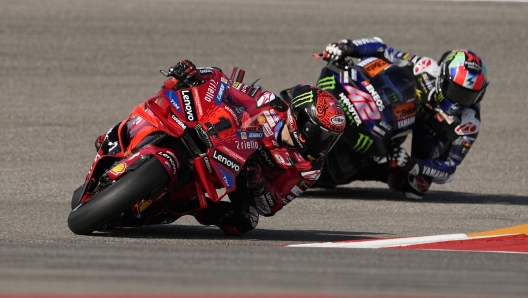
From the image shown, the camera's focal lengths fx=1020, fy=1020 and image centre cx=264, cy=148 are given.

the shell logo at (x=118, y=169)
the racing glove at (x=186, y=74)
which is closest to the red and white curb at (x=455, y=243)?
the shell logo at (x=118, y=169)

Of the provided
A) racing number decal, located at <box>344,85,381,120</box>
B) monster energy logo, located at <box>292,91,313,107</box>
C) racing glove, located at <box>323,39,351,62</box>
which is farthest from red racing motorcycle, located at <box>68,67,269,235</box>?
racing glove, located at <box>323,39,351,62</box>

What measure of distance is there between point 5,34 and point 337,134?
356 inches

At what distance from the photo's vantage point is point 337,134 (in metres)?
6.93

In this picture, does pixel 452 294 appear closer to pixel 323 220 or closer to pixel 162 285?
pixel 162 285

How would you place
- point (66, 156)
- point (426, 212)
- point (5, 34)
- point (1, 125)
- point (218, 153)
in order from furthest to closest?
point (5, 34) < point (1, 125) < point (66, 156) < point (426, 212) < point (218, 153)

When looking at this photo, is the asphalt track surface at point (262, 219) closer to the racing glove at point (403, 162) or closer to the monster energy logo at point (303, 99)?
the racing glove at point (403, 162)

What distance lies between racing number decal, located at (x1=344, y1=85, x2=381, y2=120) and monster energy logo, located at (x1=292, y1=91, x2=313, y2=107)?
216 cm

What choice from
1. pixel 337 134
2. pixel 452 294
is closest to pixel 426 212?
pixel 337 134

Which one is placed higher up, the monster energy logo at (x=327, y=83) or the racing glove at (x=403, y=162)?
the monster energy logo at (x=327, y=83)

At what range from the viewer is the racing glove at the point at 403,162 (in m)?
9.58

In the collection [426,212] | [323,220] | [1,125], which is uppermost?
[1,125]

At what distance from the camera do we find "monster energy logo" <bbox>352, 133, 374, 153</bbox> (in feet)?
30.2

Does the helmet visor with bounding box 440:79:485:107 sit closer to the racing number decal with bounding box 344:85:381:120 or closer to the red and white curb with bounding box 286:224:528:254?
the racing number decal with bounding box 344:85:381:120

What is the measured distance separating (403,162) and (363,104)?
78 centimetres
